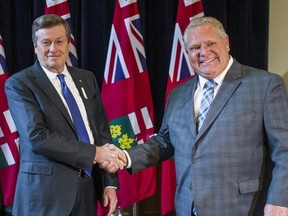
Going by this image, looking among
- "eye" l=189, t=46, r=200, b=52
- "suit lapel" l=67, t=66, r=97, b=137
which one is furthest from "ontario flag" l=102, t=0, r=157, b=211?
"eye" l=189, t=46, r=200, b=52

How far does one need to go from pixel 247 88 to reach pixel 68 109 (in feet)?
3.04

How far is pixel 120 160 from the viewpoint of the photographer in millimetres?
2193

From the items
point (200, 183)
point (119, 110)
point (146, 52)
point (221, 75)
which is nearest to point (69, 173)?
point (200, 183)

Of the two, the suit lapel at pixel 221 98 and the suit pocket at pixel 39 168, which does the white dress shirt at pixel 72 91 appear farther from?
the suit lapel at pixel 221 98

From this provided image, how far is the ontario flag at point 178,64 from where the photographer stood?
3.36 m

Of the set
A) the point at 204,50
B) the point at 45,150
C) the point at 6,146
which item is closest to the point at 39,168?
the point at 45,150

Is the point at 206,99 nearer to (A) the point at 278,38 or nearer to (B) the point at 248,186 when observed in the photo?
(B) the point at 248,186

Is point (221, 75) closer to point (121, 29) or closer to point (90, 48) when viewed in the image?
point (121, 29)

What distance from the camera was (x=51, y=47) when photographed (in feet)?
7.11

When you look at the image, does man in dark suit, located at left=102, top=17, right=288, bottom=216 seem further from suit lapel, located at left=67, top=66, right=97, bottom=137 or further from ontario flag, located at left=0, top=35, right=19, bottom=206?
ontario flag, located at left=0, top=35, right=19, bottom=206

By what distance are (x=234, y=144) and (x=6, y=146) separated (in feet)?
6.31

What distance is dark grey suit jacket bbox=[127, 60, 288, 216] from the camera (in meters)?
1.73

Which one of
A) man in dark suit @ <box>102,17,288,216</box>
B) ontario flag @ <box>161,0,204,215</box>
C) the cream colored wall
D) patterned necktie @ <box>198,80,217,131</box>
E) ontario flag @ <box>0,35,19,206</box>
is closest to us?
man in dark suit @ <box>102,17,288,216</box>

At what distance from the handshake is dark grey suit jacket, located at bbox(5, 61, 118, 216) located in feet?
0.28
